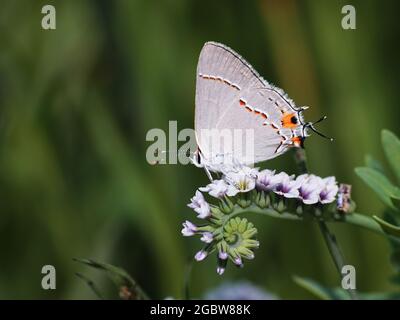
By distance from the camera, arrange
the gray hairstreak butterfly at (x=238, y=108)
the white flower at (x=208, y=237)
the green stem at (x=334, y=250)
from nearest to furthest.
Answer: the white flower at (x=208, y=237), the green stem at (x=334, y=250), the gray hairstreak butterfly at (x=238, y=108)

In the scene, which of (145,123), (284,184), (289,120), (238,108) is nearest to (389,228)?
(284,184)

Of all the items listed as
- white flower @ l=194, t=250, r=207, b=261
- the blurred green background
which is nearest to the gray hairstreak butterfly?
white flower @ l=194, t=250, r=207, b=261

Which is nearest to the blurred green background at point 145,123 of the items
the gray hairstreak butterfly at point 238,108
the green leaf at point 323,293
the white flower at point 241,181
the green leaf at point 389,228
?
the gray hairstreak butterfly at point 238,108

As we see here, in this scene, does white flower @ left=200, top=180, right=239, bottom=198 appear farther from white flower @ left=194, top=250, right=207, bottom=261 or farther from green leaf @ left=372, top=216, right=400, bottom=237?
green leaf @ left=372, top=216, right=400, bottom=237

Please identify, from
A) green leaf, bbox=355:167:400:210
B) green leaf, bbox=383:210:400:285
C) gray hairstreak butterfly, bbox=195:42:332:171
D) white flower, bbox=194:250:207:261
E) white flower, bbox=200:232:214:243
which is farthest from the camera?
gray hairstreak butterfly, bbox=195:42:332:171

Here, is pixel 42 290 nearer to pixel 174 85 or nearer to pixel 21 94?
pixel 21 94

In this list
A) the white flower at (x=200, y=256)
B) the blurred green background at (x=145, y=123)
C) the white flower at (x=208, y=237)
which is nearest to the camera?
the white flower at (x=200, y=256)

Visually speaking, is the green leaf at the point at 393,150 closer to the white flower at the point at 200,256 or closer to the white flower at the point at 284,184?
the white flower at the point at 284,184

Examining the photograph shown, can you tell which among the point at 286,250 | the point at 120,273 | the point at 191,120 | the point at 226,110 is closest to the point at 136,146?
the point at 191,120
